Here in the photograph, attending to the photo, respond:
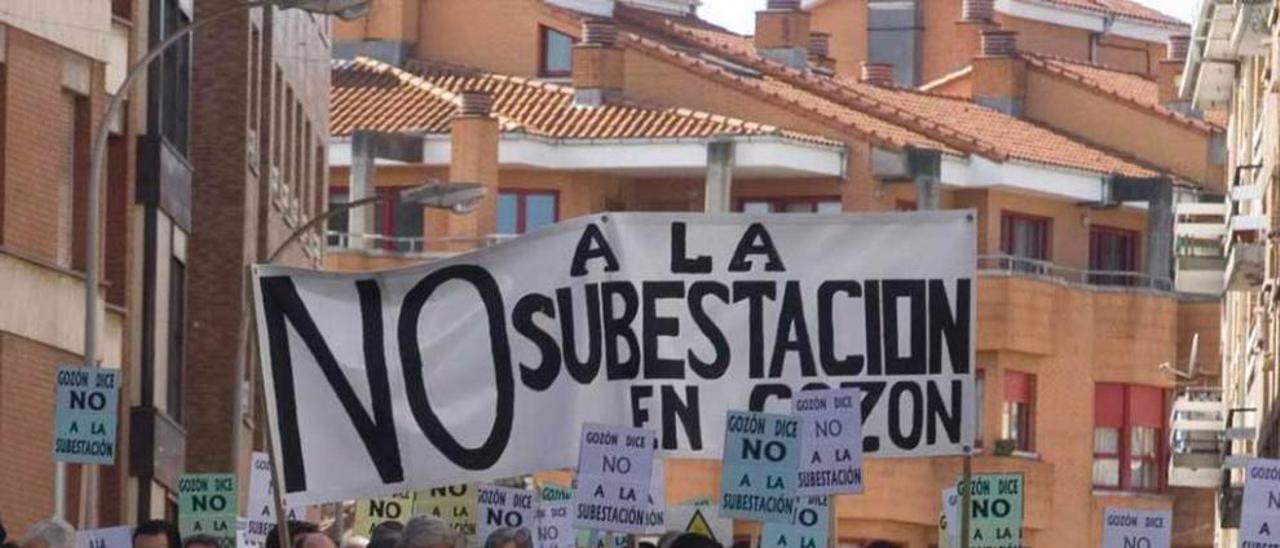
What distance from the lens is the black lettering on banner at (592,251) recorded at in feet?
73.8

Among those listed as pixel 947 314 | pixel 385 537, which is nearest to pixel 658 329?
pixel 947 314

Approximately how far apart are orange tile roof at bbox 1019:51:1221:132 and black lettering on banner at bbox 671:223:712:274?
70381 mm

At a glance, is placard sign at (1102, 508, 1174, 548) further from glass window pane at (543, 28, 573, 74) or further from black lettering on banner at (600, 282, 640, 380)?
glass window pane at (543, 28, 573, 74)

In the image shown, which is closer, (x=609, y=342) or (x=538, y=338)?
(x=538, y=338)

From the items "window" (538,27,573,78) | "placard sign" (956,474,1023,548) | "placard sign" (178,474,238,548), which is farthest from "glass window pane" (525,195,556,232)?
"placard sign" (178,474,238,548)

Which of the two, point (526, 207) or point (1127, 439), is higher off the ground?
point (526, 207)

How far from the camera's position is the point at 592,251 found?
22.5m

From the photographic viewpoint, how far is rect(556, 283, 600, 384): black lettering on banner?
Answer: 878 inches

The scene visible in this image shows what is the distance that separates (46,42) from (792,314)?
70.9 feet

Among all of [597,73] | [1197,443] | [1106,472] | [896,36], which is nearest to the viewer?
[1197,443]

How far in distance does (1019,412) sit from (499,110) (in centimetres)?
1055

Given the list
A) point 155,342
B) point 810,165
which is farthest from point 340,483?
point 810,165

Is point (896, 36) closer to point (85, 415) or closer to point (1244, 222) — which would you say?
point (1244, 222)

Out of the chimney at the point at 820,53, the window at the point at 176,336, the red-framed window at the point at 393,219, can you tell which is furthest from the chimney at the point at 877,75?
the window at the point at 176,336
